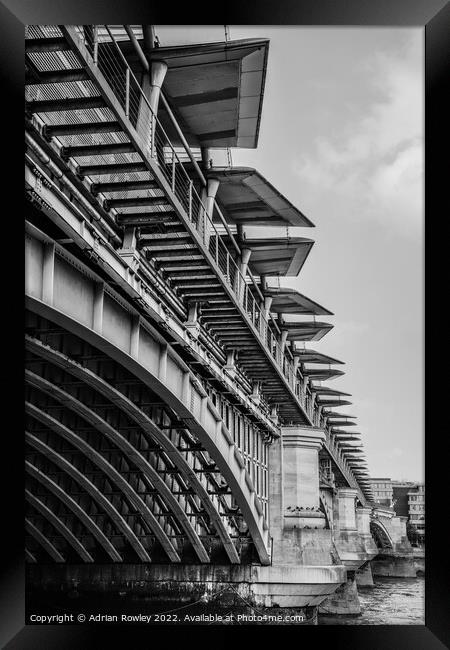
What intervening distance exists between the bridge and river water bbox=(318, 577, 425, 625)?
12.9 m

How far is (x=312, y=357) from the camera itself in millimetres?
38031

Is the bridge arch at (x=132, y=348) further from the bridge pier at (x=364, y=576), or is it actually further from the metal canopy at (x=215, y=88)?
the bridge pier at (x=364, y=576)

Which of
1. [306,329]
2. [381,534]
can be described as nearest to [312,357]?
[306,329]

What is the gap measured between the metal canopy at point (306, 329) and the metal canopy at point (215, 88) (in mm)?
14425

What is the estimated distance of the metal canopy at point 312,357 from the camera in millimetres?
36750

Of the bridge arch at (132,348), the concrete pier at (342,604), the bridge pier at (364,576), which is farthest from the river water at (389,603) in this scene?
the bridge arch at (132,348)

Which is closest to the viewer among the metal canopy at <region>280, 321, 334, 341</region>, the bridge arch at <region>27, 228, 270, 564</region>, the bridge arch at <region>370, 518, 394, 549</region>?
the bridge arch at <region>27, 228, 270, 564</region>

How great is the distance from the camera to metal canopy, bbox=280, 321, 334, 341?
32.9 m

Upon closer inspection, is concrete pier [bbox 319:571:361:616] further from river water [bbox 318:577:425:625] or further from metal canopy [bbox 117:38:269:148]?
metal canopy [bbox 117:38:269:148]

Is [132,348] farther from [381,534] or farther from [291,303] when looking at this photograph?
[381,534]

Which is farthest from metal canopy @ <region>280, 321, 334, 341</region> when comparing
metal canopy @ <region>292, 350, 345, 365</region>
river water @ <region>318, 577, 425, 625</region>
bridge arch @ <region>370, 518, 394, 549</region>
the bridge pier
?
bridge arch @ <region>370, 518, 394, 549</region>
